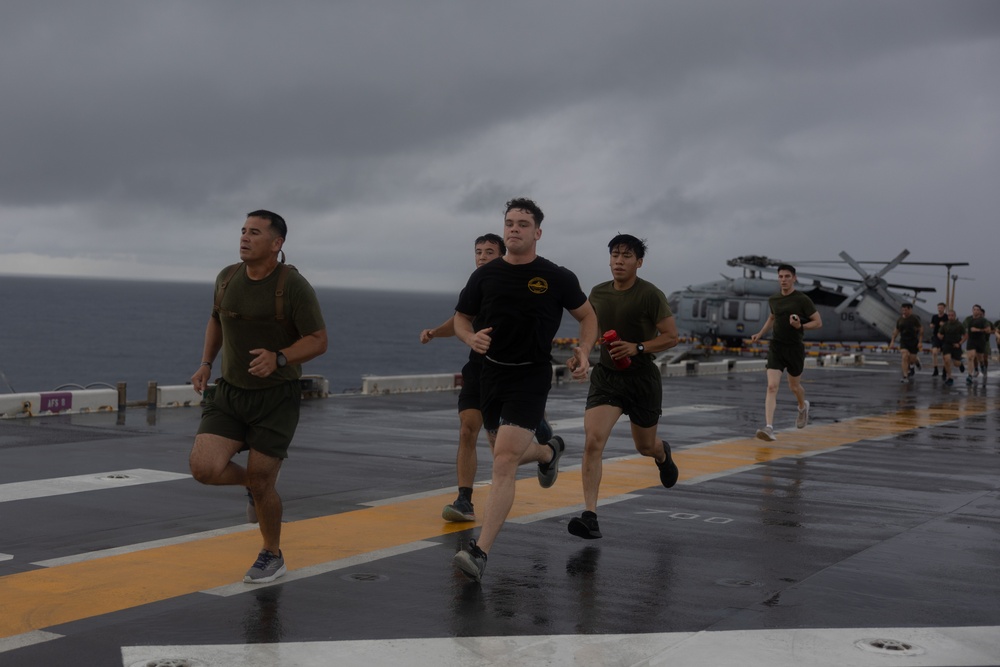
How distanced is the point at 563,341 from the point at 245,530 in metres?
55.1

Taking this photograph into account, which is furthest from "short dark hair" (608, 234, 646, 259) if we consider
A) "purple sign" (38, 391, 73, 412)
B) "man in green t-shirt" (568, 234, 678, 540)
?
"purple sign" (38, 391, 73, 412)

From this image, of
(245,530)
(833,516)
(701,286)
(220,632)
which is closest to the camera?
(220,632)

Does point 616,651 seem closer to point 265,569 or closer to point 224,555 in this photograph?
point 265,569

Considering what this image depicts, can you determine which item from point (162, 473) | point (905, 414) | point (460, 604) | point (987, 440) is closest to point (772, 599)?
point (460, 604)

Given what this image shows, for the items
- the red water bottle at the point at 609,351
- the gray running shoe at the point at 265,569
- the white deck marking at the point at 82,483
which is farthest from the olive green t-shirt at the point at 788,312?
the gray running shoe at the point at 265,569

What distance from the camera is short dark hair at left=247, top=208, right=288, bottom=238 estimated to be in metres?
6.32

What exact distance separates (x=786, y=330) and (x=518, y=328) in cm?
803

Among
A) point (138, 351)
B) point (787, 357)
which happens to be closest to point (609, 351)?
point (787, 357)

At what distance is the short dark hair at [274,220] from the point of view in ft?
20.7

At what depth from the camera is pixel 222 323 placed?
6.43 meters

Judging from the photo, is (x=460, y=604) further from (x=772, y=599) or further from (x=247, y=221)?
(x=247, y=221)

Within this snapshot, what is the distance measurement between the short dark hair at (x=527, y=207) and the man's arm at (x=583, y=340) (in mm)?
607

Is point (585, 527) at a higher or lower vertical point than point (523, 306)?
lower

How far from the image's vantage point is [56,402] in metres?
15.0
